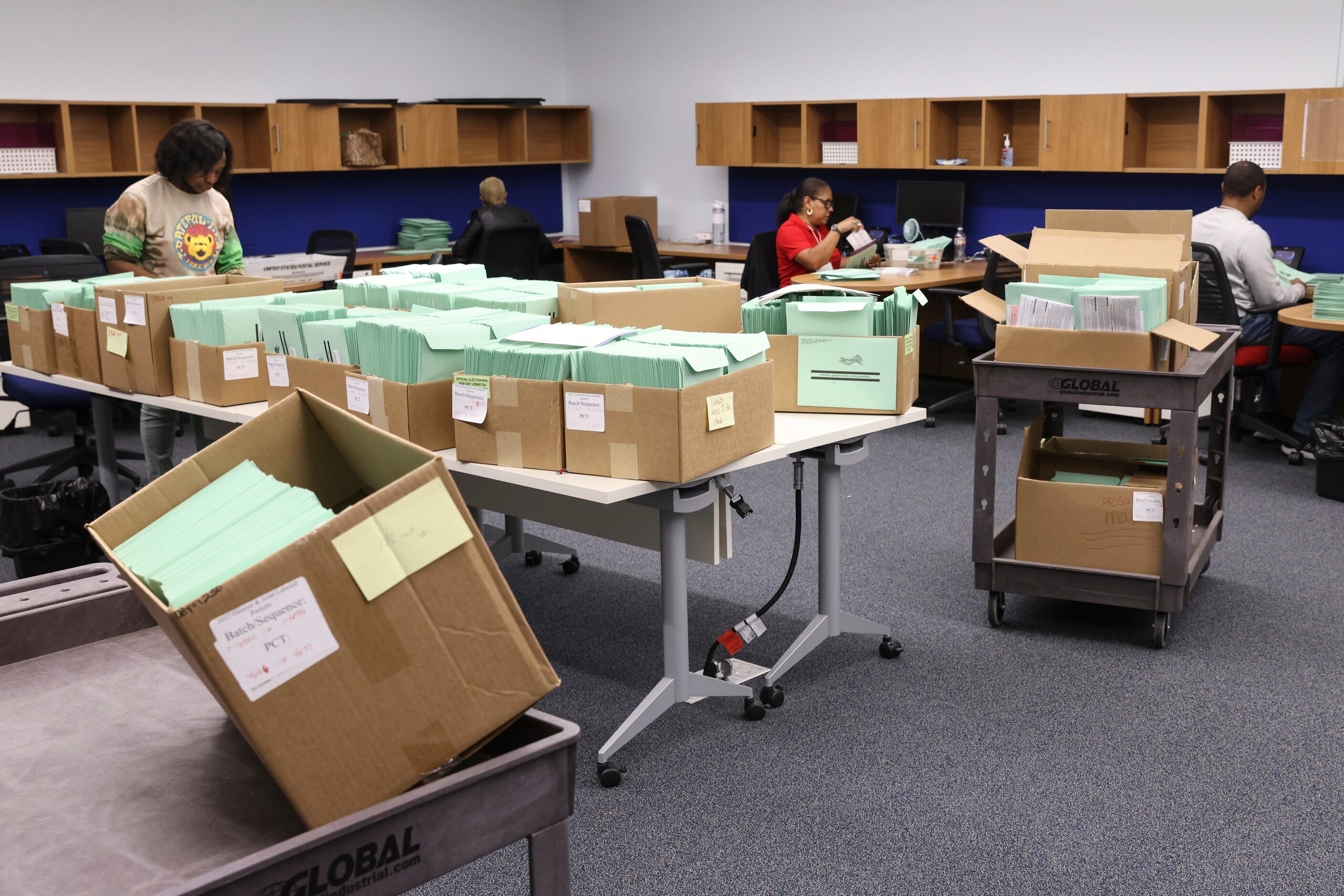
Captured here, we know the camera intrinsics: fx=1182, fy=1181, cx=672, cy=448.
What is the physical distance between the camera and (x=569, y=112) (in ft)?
28.9

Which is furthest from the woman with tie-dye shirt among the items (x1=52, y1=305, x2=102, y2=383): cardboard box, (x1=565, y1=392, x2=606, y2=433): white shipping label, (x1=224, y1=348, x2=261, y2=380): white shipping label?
(x1=565, y1=392, x2=606, y2=433): white shipping label

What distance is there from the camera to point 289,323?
2.97 meters

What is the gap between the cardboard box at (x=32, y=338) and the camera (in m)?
3.78

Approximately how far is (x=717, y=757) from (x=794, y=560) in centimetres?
63

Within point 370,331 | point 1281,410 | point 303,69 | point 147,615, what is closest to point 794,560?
point 370,331

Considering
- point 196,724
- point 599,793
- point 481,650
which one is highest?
point 481,650

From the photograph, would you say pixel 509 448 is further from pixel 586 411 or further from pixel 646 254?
pixel 646 254

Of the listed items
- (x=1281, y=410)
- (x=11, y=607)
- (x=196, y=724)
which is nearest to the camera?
(x=196, y=724)

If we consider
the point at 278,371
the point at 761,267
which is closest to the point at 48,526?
the point at 278,371

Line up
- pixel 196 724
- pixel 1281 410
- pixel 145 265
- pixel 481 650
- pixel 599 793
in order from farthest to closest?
pixel 1281 410 → pixel 145 265 → pixel 599 793 → pixel 196 724 → pixel 481 650

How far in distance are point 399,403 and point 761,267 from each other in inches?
142

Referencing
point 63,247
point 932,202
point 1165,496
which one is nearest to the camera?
point 1165,496

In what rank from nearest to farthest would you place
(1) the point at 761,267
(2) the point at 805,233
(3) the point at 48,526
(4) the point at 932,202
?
(3) the point at 48,526
(2) the point at 805,233
(1) the point at 761,267
(4) the point at 932,202

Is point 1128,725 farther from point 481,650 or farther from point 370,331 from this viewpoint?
point 481,650
